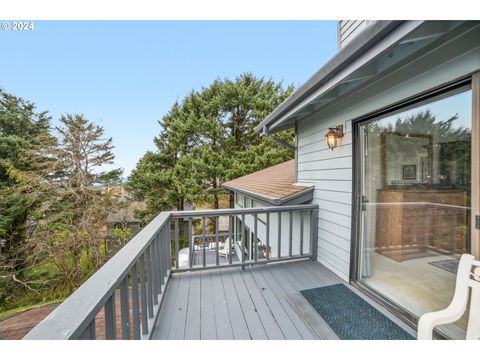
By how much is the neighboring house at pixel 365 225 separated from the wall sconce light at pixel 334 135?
0.02 metres

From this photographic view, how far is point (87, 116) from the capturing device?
10789 mm

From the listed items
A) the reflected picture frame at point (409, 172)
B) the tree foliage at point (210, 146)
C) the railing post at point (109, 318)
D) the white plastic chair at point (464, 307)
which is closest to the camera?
the railing post at point (109, 318)

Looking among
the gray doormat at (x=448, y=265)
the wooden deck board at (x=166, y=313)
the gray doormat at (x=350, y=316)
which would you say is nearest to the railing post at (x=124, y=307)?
the wooden deck board at (x=166, y=313)

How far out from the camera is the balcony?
2.95 ft

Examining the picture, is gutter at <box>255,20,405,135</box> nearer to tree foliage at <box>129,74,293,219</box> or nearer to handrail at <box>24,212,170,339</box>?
handrail at <box>24,212,170,339</box>

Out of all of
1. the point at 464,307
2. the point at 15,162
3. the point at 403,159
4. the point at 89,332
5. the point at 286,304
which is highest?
the point at 15,162

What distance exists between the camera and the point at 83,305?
81 cm

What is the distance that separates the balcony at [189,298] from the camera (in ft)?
2.95

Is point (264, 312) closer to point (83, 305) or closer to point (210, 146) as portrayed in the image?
point (83, 305)

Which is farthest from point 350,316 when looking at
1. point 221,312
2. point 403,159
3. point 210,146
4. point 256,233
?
point 210,146

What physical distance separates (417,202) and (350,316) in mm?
1222

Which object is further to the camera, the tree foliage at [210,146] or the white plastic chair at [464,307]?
the tree foliage at [210,146]

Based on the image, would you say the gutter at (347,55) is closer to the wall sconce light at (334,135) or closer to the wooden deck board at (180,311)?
the wall sconce light at (334,135)
